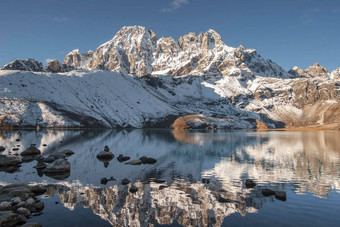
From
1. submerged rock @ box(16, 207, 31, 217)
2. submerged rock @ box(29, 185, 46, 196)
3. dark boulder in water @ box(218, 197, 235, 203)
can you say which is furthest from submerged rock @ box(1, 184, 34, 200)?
dark boulder in water @ box(218, 197, 235, 203)


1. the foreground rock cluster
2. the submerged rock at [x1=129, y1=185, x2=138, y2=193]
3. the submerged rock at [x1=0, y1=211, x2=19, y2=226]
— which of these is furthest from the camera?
the submerged rock at [x1=129, y1=185, x2=138, y2=193]

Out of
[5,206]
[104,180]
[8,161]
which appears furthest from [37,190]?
[8,161]

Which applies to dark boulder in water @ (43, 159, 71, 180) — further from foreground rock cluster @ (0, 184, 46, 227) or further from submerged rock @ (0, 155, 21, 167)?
submerged rock @ (0, 155, 21, 167)

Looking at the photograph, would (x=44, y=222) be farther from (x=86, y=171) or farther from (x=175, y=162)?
(x=175, y=162)

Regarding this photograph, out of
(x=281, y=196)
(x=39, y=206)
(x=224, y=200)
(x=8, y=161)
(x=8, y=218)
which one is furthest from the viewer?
(x=8, y=161)

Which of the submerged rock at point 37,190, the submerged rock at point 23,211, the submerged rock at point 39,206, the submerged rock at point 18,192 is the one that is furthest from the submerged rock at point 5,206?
the submerged rock at point 37,190

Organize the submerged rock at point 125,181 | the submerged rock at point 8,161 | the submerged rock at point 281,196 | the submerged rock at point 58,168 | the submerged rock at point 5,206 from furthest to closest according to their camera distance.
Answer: the submerged rock at point 8,161 → the submerged rock at point 58,168 → the submerged rock at point 125,181 → the submerged rock at point 281,196 → the submerged rock at point 5,206

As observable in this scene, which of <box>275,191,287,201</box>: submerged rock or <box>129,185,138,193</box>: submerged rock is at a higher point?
<box>129,185,138,193</box>: submerged rock

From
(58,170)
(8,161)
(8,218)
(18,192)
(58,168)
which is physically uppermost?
(8,161)

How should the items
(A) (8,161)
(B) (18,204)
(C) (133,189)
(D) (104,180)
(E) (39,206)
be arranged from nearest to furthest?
(B) (18,204), (E) (39,206), (C) (133,189), (D) (104,180), (A) (8,161)

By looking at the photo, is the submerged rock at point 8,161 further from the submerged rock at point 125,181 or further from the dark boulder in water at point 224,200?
the dark boulder in water at point 224,200

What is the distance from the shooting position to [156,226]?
25656mm

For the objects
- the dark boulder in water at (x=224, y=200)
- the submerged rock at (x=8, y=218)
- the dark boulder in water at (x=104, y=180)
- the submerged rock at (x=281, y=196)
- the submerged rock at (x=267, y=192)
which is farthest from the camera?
the dark boulder in water at (x=104, y=180)

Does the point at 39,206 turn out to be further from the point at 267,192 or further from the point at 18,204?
the point at 267,192
